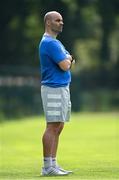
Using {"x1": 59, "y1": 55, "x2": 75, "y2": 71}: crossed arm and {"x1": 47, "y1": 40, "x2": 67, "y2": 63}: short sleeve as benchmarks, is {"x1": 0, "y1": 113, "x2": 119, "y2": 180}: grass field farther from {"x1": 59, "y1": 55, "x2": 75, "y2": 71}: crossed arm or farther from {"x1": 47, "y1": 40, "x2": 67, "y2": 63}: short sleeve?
{"x1": 47, "y1": 40, "x2": 67, "y2": 63}: short sleeve

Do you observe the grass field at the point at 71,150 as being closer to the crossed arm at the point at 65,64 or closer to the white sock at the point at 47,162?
the white sock at the point at 47,162

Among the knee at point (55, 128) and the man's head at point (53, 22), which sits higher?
the man's head at point (53, 22)

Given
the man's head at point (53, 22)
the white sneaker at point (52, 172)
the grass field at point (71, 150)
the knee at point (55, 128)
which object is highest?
the man's head at point (53, 22)

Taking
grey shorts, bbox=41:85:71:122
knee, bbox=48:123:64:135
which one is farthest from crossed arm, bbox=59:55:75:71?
knee, bbox=48:123:64:135

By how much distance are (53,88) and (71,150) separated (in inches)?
254

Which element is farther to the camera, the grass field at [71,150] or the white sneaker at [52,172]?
the grass field at [71,150]

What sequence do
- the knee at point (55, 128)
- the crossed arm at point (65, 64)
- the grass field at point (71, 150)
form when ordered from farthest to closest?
the grass field at point (71, 150) < the knee at point (55, 128) < the crossed arm at point (65, 64)

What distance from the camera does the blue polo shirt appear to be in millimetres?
11626

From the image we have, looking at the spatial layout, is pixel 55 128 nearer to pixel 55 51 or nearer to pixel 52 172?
pixel 52 172

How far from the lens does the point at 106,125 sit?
29078 millimetres

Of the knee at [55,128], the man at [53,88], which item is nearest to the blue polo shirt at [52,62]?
the man at [53,88]

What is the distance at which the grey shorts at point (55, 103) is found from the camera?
11.6m

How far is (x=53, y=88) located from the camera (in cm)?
1167

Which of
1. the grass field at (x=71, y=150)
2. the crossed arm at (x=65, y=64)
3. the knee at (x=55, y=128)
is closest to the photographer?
the crossed arm at (x=65, y=64)
